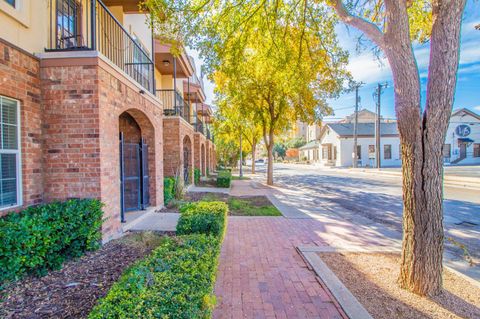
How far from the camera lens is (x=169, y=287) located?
223 centimetres

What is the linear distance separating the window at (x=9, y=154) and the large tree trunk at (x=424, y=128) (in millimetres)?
5886

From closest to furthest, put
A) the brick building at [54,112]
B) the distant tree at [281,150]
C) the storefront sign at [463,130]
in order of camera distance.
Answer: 1. the brick building at [54,112]
2. the storefront sign at [463,130]
3. the distant tree at [281,150]

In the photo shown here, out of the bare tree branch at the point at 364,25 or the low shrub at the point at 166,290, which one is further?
the bare tree branch at the point at 364,25

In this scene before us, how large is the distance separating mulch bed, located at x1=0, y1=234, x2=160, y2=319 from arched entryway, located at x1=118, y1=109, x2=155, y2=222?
11.1 ft

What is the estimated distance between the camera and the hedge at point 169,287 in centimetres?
192

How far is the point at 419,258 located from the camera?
354 cm

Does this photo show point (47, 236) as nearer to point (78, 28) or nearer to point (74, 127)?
point (74, 127)

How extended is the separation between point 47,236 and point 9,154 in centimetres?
171

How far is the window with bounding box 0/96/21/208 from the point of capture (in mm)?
4238

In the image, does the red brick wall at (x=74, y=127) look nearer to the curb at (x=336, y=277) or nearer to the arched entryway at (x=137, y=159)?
the arched entryway at (x=137, y=159)

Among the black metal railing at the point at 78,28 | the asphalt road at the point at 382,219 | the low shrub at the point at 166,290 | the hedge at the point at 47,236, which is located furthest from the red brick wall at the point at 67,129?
the asphalt road at the point at 382,219

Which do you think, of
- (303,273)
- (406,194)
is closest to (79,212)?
(303,273)

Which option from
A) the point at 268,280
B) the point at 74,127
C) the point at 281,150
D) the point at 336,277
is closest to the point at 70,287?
the point at 268,280

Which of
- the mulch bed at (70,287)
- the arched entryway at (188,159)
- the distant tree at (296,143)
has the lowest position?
the mulch bed at (70,287)
